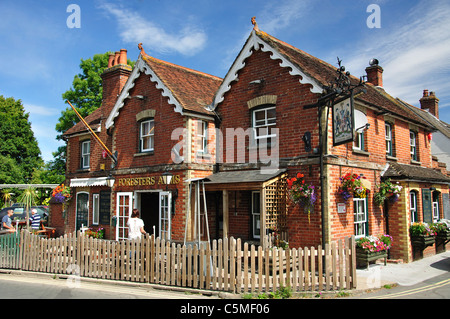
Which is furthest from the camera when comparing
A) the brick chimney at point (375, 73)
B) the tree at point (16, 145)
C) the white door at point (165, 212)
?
the tree at point (16, 145)

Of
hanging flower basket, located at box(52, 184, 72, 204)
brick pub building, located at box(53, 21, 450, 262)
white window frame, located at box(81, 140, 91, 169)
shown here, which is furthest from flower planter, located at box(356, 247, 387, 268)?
hanging flower basket, located at box(52, 184, 72, 204)

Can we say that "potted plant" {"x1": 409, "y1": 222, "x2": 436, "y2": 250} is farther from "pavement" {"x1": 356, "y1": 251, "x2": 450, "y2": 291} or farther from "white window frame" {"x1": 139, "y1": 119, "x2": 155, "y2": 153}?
"white window frame" {"x1": 139, "y1": 119, "x2": 155, "y2": 153}

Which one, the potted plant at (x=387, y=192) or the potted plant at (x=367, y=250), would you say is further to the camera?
the potted plant at (x=387, y=192)

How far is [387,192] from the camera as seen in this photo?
13734mm

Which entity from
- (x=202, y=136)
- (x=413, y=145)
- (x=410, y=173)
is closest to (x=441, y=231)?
(x=410, y=173)

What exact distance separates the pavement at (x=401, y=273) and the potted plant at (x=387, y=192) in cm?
234

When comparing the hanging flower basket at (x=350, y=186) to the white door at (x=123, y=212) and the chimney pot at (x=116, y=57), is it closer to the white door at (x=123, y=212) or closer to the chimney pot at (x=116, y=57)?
the white door at (x=123, y=212)

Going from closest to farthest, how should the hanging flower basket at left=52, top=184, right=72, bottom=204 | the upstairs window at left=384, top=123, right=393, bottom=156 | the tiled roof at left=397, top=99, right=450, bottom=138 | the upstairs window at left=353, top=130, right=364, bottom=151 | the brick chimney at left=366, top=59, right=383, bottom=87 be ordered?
the upstairs window at left=353, top=130, right=364, bottom=151 < the upstairs window at left=384, top=123, right=393, bottom=156 < the hanging flower basket at left=52, top=184, right=72, bottom=204 < the brick chimney at left=366, top=59, right=383, bottom=87 < the tiled roof at left=397, top=99, right=450, bottom=138

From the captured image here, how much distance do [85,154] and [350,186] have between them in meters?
14.5

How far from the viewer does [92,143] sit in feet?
63.8

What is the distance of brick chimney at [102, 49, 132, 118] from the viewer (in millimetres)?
18594

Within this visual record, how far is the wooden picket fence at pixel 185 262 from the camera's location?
8438 millimetres

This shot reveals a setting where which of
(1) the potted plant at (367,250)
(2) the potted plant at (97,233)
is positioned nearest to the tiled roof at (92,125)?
(2) the potted plant at (97,233)

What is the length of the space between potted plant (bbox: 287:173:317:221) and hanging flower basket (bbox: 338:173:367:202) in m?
1.03
